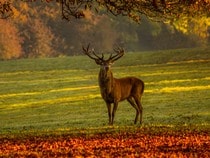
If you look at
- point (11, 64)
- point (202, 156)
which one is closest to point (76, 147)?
point (202, 156)

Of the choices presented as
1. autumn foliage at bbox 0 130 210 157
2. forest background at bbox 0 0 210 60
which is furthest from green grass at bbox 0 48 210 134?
forest background at bbox 0 0 210 60

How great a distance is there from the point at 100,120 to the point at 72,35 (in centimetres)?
10255

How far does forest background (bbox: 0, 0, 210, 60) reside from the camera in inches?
4850

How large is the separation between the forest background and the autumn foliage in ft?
328

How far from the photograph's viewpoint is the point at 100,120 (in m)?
29.5

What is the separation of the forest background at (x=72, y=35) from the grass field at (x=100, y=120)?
44049 mm

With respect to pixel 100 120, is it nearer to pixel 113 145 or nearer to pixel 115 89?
pixel 115 89

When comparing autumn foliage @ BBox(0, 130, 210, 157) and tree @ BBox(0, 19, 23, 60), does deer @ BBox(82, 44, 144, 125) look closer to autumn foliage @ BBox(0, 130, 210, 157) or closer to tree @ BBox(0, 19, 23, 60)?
autumn foliage @ BBox(0, 130, 210, 157)

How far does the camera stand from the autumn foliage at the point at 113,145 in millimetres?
15367

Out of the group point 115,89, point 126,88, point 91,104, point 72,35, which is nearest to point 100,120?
point 126,88

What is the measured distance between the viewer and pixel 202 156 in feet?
47.5

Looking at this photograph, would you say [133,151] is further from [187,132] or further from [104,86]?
[104,86]

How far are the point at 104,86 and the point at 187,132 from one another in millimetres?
4719

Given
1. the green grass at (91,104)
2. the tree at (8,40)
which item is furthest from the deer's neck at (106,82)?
the tree at (8,40)
